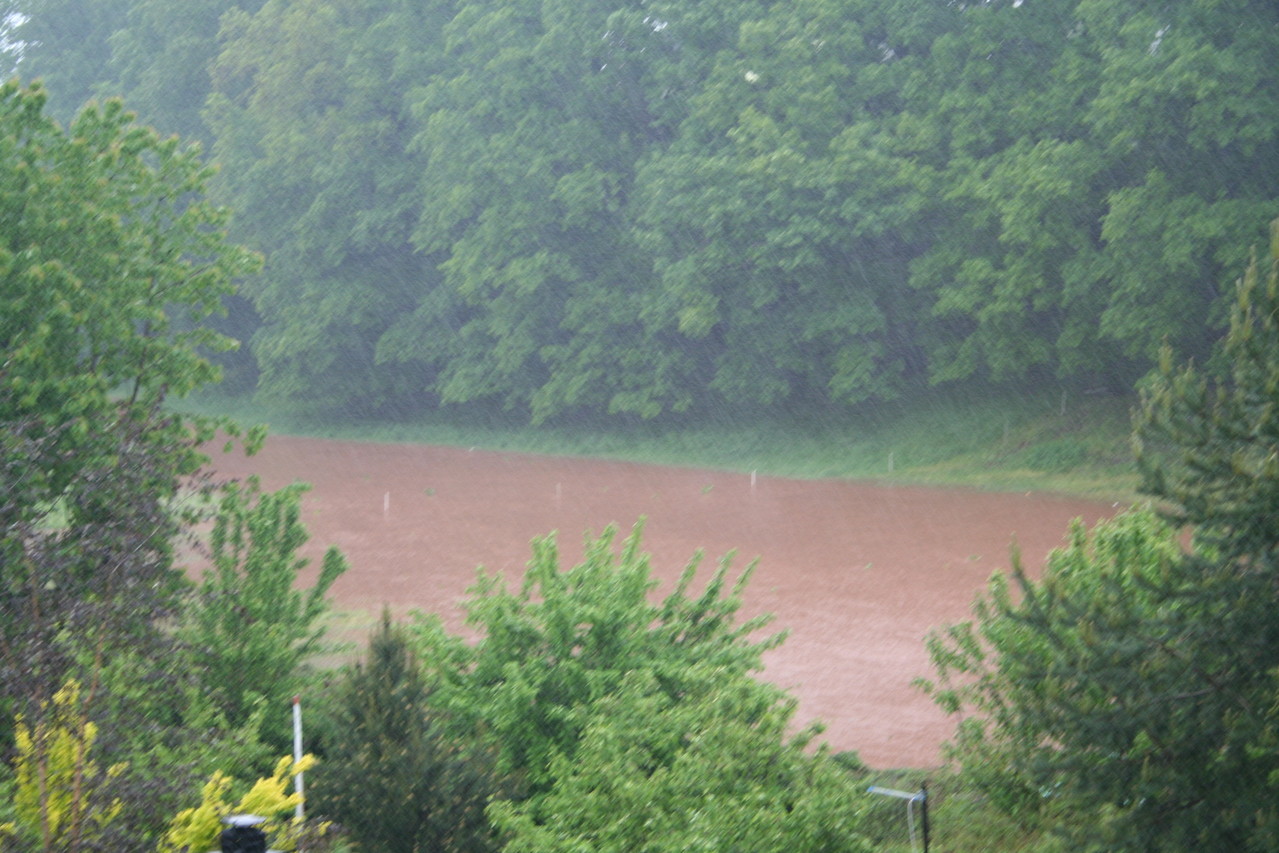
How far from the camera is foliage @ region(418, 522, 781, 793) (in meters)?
10.9

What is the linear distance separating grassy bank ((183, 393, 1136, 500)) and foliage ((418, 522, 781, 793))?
48.6ft

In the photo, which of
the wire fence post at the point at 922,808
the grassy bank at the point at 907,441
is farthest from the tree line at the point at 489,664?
the grassy bank at the point at 907,441

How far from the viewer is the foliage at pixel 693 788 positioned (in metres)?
8.53

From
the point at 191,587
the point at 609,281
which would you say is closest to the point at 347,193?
the point at 609,281

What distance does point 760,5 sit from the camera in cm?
3588

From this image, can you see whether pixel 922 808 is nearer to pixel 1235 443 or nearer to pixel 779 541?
pixel 1235 443

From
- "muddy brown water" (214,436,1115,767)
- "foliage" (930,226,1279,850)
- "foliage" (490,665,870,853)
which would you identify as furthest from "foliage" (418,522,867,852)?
"foliage" (930,226,1279,850)

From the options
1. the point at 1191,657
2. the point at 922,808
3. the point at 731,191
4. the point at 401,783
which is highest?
the point at 731,191

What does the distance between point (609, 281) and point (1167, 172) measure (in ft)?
54.0

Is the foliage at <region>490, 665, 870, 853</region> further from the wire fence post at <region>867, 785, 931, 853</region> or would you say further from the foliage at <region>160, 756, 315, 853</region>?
the foliage at <region>160, 756, 315, 853</region>

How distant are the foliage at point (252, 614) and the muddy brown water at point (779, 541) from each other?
139 inches

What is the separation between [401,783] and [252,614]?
4.13m

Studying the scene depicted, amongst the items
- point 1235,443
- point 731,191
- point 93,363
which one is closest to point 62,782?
point 1235,443

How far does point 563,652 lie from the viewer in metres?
11.3
